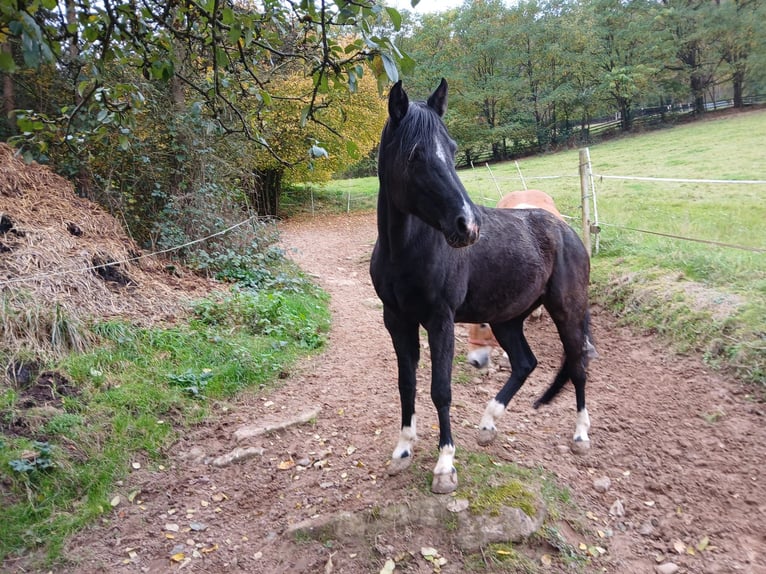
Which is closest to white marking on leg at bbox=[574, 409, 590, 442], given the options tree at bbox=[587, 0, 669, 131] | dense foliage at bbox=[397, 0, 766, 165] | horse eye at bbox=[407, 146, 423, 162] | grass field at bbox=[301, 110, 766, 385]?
grass field at bbox=[301, 110, 766, 385]

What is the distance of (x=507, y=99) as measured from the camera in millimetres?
36062

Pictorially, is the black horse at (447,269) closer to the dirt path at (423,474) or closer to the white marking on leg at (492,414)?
the white marking on leg at (492,414)

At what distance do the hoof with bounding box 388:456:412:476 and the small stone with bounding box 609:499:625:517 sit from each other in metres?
1.29

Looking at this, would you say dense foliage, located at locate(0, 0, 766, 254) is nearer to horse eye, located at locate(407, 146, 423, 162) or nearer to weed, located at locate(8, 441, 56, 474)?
weed, located at locate(8, 441, 56, 474)

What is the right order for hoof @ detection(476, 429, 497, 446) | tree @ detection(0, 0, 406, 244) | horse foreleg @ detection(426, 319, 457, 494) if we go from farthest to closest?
hoof @ detection(476, 429, 497, 446), horse foreleg @ detection(426, 319, 457, 494), tree @ detection(0, 0, 406, 244)

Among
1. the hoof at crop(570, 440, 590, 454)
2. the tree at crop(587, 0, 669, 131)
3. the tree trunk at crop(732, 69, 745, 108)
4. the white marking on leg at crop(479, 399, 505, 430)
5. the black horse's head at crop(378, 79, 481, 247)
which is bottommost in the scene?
the hoof at crop(570, 440, 590, 454)

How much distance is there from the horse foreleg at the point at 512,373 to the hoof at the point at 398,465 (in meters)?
0.61

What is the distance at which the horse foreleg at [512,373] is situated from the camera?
3521 millimetres

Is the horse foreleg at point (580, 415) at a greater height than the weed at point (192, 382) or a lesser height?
lesser

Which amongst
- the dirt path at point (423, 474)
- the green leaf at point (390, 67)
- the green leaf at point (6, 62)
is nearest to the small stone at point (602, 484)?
the dirt path at point (423, 474)

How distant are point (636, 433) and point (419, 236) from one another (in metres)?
2.64

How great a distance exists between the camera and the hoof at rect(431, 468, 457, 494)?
9.56ft

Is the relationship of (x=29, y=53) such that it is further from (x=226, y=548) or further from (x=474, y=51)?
(x=474, y=51)

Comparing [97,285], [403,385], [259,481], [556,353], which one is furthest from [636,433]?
[97,285]
